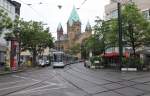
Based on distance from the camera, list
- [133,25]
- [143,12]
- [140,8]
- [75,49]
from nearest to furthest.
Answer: [133,25] < [143,12] < [140,8] < [75,49]

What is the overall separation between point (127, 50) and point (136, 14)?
19.4 meters

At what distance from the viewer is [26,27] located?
79875 millimetres

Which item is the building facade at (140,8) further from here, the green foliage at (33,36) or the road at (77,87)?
the road at (77,87)

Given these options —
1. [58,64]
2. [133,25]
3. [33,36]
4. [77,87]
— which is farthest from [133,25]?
[77,87]

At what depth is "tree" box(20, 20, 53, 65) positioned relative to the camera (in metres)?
79.5

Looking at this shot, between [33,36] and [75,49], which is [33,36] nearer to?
[33,36]

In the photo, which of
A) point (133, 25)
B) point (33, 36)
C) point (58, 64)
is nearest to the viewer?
point (133, 25)

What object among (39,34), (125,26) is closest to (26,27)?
(39,34)

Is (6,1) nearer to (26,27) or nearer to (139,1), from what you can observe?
(26,27)

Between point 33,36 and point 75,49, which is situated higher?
point 75,49

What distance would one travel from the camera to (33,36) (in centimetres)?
8288

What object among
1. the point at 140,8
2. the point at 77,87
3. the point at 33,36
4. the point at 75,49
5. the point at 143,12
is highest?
the point at 140,8

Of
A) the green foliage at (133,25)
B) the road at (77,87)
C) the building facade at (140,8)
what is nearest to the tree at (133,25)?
the green foliage at (133,25)

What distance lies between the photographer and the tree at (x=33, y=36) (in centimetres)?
7951
